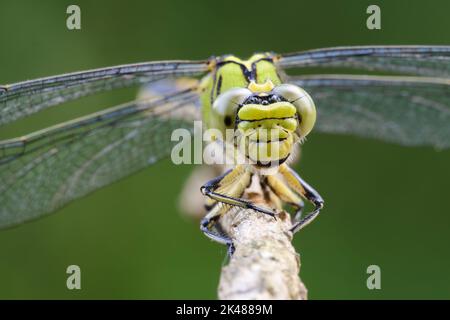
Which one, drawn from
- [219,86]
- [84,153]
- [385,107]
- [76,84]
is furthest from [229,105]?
[385,107]

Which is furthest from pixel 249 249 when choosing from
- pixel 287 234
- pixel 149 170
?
pixel 149 170

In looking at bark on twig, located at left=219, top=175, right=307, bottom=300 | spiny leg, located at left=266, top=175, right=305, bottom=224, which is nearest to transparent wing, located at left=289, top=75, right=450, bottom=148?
spiny leg, located at left=266, top=175, right=305, bottom=224

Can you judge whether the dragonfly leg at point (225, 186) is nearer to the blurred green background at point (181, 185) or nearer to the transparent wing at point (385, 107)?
the transparent wing at point (385, 107)

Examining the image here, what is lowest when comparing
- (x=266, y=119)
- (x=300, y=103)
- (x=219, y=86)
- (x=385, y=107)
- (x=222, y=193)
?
(x=222, y=193)

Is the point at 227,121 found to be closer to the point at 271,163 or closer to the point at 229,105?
the point at 229,105

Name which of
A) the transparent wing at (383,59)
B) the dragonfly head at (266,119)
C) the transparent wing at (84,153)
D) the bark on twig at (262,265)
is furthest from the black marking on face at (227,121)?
the transparent wing at (84,153)

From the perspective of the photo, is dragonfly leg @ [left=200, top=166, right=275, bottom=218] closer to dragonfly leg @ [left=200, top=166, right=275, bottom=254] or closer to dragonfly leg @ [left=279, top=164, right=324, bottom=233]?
dragonfly leg @ [left=200, top=166, right=275, bottom=254]
